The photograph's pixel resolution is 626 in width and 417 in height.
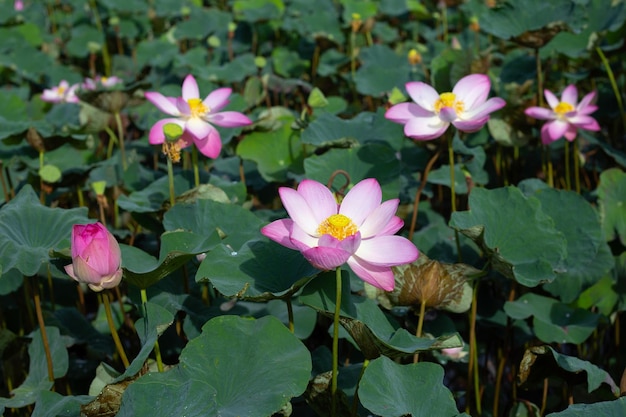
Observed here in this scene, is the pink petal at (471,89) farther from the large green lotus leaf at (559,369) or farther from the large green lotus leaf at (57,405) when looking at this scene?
the large green lotus leaf at (57,405)

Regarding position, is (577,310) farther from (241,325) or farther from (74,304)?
(74,304)

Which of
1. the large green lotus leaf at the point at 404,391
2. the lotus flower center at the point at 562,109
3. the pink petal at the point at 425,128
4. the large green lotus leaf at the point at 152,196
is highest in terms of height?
the pink petal at the point at 425,128

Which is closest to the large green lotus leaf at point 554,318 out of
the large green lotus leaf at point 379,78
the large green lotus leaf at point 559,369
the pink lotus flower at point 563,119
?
the large green lotus leaf at point 559,369

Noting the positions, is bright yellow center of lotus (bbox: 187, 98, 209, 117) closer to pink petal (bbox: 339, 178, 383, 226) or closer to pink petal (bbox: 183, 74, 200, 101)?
pink petal (bbox: 183, 74, 200, 101)

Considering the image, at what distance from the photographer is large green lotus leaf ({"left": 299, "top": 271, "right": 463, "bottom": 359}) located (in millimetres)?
1017

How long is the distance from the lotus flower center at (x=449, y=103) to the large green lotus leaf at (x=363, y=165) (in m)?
0.14

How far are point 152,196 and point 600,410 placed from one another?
3.38ft

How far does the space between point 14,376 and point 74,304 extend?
0.29 meters

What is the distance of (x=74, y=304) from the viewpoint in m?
1.80

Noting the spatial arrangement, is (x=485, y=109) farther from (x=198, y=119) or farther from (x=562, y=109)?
(x=198, y=119)

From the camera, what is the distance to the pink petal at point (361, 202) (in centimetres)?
106

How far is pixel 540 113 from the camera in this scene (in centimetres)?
176

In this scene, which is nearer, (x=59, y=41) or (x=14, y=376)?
(x=14, y=376)

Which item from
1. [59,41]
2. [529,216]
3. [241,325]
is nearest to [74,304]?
[241,325]
